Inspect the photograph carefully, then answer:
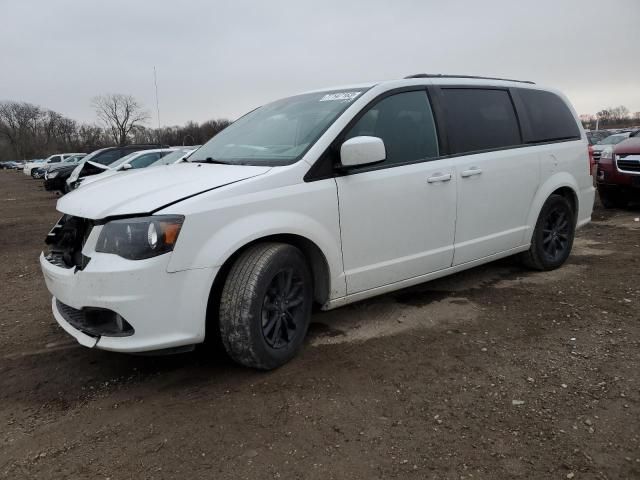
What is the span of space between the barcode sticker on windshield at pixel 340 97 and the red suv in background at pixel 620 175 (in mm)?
7402

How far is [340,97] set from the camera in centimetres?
377

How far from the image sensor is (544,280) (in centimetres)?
495

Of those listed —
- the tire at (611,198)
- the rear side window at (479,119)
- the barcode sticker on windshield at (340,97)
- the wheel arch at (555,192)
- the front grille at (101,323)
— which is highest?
the barcode sticker on windshield at (340,97)

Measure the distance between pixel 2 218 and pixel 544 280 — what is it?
493 inches

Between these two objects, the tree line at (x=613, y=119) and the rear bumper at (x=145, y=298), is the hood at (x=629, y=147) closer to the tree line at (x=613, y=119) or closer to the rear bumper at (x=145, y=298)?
the rear bumper at (x=145, y=298)

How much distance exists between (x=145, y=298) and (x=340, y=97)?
2.02 meters

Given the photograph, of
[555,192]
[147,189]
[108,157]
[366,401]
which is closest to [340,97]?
[147,189]

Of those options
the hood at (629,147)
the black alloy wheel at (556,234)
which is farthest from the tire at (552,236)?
the hood at (629,147)

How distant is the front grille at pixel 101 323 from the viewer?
9.15 feet

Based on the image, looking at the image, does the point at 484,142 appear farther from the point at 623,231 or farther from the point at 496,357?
the point at 623,231

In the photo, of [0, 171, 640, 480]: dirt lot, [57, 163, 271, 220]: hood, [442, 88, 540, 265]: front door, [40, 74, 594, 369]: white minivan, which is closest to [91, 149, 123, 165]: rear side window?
[0, 171, 640, 480]: dirt lot

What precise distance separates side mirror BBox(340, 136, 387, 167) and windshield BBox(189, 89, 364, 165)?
252 mm

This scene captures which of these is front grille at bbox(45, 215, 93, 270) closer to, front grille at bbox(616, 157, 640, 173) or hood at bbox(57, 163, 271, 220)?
hood at bbox(57, 163, 271, 220)

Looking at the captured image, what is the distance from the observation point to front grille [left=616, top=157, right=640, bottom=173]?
9.03 meters
